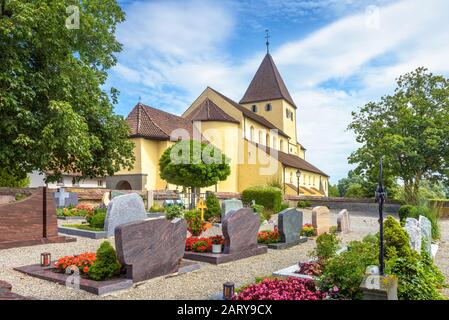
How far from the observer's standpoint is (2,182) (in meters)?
19.4

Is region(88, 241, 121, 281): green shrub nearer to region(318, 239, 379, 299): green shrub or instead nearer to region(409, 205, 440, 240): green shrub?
region(318, 239, 379, 299): green shrub

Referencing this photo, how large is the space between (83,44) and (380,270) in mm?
16864

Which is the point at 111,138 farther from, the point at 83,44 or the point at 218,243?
the point at 218,243

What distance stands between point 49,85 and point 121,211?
657 centimetres

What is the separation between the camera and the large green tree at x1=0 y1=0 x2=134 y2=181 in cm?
1339

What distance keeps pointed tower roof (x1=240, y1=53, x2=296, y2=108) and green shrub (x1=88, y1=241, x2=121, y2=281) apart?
44587 mm

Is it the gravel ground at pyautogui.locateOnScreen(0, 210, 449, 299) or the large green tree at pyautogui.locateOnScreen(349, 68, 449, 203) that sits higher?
the large green tree at pyautogui.locateOnScreen(349, 68, 449, 203)

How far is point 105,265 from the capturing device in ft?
21.6

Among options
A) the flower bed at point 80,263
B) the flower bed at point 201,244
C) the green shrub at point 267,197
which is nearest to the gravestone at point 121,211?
the flower bed at point 201,244

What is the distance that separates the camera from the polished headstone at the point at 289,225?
457 inches

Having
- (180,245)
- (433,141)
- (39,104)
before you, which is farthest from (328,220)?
(433,141)

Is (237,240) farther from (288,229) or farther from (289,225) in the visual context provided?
(289,225)

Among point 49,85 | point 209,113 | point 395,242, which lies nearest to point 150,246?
point 395,242

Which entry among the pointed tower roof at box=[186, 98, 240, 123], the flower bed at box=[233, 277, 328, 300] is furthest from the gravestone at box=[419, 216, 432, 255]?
the pointed tower roof at box=[186, 98, 240, 123]
